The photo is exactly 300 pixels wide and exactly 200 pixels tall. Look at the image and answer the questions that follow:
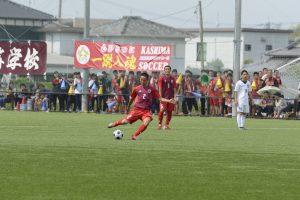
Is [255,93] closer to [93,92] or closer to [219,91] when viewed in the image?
[219,91]

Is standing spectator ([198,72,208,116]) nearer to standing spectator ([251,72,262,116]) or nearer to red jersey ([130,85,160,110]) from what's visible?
standing spectator ([251,72,262,116])

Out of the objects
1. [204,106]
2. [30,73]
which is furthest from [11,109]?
[204,106]

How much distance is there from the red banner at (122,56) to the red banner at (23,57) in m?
1.79

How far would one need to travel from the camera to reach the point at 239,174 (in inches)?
621

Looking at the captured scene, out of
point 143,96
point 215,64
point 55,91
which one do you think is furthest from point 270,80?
point 215,64

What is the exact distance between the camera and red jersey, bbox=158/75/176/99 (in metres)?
30.1

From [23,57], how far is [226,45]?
55192 millimetres

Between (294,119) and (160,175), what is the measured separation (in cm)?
2410

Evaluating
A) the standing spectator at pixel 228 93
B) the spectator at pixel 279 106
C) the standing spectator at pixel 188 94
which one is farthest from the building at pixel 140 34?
the spectator at pixel 279 106

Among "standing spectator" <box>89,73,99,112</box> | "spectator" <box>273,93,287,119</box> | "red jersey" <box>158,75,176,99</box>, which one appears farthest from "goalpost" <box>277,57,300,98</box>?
"red jersey" <box>158,75,176,99</box>

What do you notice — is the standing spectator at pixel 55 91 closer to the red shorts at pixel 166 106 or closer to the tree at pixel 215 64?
the red shorts at pixel 166 106

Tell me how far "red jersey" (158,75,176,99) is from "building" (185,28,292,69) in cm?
6853

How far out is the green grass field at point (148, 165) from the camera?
13.4 meters

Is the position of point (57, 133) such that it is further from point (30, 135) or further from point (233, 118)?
point (233, 118)
